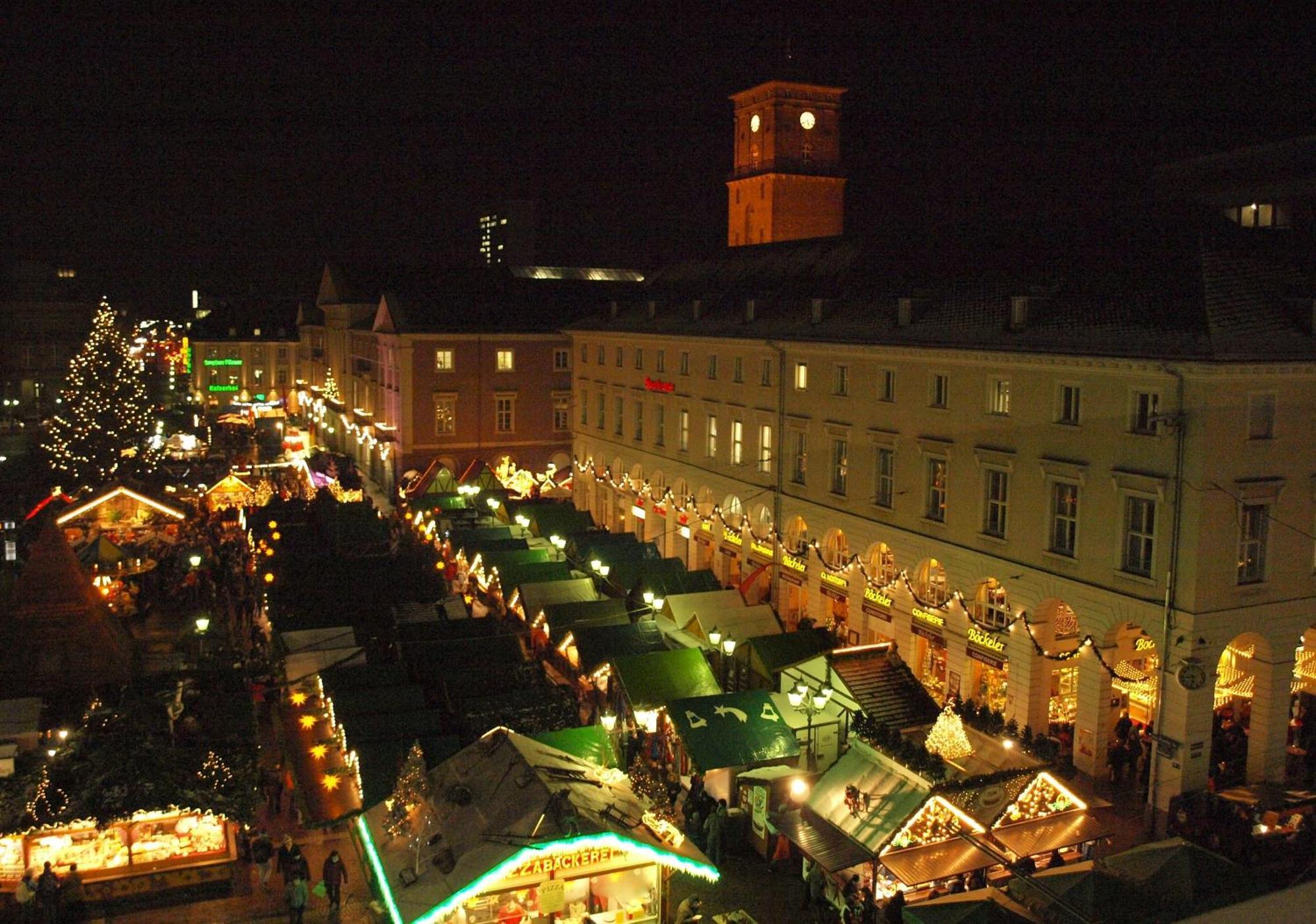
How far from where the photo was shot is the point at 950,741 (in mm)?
20078

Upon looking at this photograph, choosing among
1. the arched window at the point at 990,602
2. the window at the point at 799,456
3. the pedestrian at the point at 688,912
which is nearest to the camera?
the pedestrian at the point at 688,912

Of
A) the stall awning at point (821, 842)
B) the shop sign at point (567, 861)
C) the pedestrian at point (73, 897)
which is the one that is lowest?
the pedestrian at point (73, 897)

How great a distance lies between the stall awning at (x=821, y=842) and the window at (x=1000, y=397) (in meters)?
10.7

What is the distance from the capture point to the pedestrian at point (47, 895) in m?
16.5

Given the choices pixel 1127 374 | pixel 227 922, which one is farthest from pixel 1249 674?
pixel 227 922

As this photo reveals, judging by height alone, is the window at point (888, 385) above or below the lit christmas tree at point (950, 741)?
above

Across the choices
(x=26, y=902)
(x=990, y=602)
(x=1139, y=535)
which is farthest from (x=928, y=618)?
(x=26, y=902)

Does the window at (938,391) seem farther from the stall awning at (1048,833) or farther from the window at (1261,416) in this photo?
the stall awning at (1048,833)

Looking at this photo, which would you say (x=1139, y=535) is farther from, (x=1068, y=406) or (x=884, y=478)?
(x=884, y=478)

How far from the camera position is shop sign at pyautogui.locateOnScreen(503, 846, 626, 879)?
547 inches

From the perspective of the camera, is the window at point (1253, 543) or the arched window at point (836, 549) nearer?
the window at point (1253, 543)

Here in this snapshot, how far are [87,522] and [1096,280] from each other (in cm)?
3356

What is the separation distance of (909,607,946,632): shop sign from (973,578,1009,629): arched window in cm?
90

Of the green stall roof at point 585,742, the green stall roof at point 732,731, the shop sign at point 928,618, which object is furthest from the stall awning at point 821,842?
the shop sign at point 928,618
